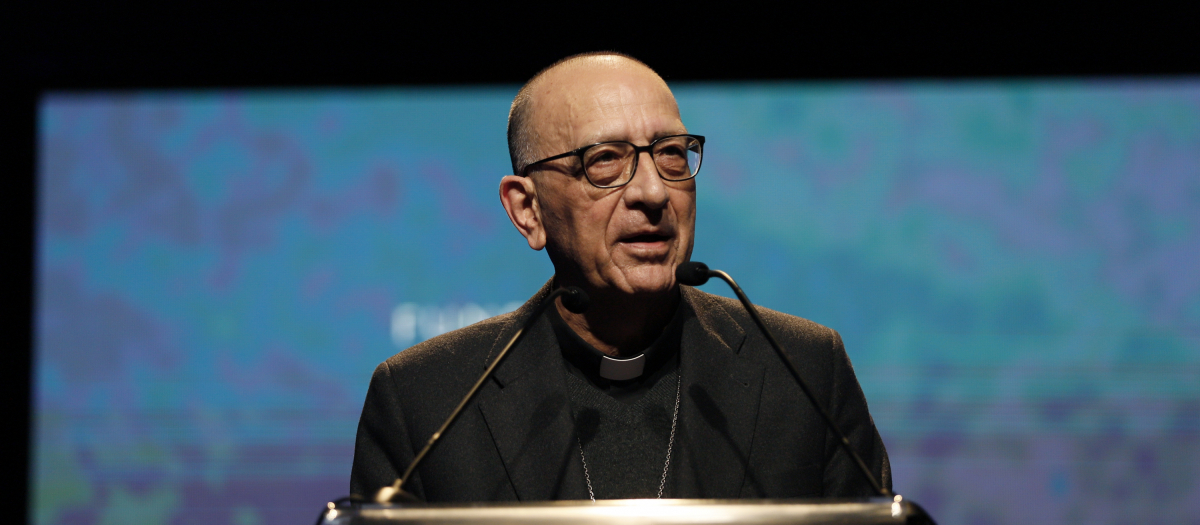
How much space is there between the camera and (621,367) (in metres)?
1.67

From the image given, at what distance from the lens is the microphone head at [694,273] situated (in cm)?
127

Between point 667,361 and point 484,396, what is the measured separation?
1.32ft

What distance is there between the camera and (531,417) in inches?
62.2

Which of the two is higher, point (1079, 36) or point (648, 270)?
point (1079, 36)

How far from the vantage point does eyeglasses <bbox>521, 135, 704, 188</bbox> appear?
1.50 m

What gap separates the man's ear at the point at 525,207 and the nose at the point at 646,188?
241mm

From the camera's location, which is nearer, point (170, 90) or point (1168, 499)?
point (1168, 499)

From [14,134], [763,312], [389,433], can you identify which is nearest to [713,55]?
[763,312]

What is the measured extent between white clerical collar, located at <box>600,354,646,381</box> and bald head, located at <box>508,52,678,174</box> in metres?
0.44

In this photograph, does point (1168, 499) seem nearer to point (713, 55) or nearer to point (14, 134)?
point (713, 55)

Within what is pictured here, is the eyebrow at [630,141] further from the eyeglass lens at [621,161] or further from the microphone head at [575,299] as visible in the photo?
the microphone head at [575,299]

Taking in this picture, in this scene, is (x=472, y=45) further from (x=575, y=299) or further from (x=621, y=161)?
(x=575, y=299)

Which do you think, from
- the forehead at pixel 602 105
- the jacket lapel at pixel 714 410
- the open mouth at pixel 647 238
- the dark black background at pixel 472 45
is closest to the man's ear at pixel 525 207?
the forehead at pixel 602 105

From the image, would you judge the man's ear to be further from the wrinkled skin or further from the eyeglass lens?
the eyeglass lens
